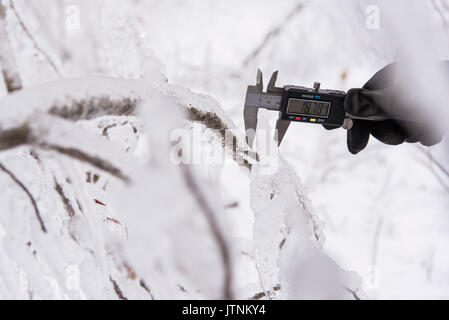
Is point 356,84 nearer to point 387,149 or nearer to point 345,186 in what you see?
point 387,149

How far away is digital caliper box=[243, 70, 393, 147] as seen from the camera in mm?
448

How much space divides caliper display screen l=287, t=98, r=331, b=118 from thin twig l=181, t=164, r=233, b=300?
31 centimetres

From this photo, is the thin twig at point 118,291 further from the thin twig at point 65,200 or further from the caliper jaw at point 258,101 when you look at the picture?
the caliper jaw at point 258,101

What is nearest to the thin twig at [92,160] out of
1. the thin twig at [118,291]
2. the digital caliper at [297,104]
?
the thin twig at [118,291]

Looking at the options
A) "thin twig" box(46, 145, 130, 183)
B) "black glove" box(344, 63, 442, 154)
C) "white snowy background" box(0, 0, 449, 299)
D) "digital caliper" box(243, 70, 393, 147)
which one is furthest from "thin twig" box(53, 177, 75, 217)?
"black glove" box(344, 63, 442, 154)

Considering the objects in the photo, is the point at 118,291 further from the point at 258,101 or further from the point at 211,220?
the point at 258,101

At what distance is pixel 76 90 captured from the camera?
8.2 inches

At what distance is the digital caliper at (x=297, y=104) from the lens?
1.47ft

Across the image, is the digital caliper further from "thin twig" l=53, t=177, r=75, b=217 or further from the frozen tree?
"thin twig" l=53, t=177, r=75, b=217

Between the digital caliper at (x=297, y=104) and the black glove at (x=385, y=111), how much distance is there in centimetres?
1

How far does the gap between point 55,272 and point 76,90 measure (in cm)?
16

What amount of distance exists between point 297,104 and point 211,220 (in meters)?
0.32

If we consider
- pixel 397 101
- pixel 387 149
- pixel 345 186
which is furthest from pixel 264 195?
pixel 387 149

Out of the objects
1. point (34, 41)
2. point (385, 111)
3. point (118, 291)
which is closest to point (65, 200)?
point (118, 291)
